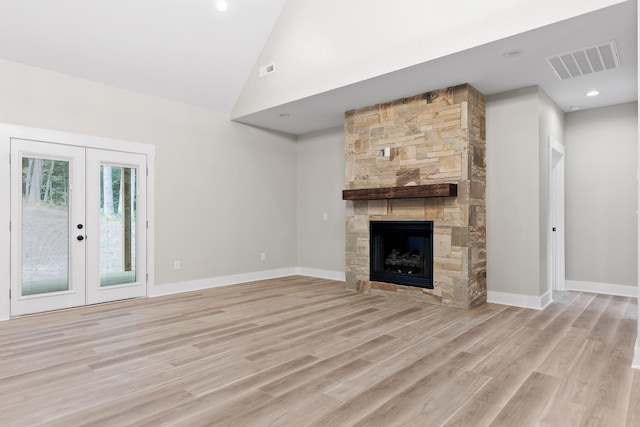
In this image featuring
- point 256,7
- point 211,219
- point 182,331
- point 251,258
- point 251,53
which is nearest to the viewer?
point 182,331

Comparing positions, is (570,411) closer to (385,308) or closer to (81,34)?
(385,308)

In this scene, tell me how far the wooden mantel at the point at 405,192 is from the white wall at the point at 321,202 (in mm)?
1235

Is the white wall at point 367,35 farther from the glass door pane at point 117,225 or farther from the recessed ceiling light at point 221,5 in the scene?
the glass door pane at point 117,225

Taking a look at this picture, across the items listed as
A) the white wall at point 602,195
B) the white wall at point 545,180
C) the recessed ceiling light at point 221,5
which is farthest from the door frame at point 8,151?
the white wall at point 602,195

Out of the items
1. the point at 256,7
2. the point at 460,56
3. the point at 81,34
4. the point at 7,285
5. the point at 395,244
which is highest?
the point at 256,7

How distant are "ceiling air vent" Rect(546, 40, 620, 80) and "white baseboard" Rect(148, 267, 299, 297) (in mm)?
5010

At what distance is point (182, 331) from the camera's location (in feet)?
12.0

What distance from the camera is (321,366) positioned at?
2.78 m

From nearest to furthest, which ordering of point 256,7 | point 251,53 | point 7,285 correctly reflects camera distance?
point 7,285 < point 256,7 < point 251,53

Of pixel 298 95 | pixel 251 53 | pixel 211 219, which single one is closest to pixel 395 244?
pixel 298 95

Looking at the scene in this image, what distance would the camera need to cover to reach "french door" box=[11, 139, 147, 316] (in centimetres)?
431

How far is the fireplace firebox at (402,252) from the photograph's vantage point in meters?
4.93

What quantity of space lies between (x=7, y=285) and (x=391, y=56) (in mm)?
4787

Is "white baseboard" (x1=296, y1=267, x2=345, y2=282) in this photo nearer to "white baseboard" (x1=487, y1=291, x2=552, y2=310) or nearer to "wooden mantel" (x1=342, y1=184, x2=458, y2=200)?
"wooden mantel" (x1=342, y1=184, x2=458, y2=200)
